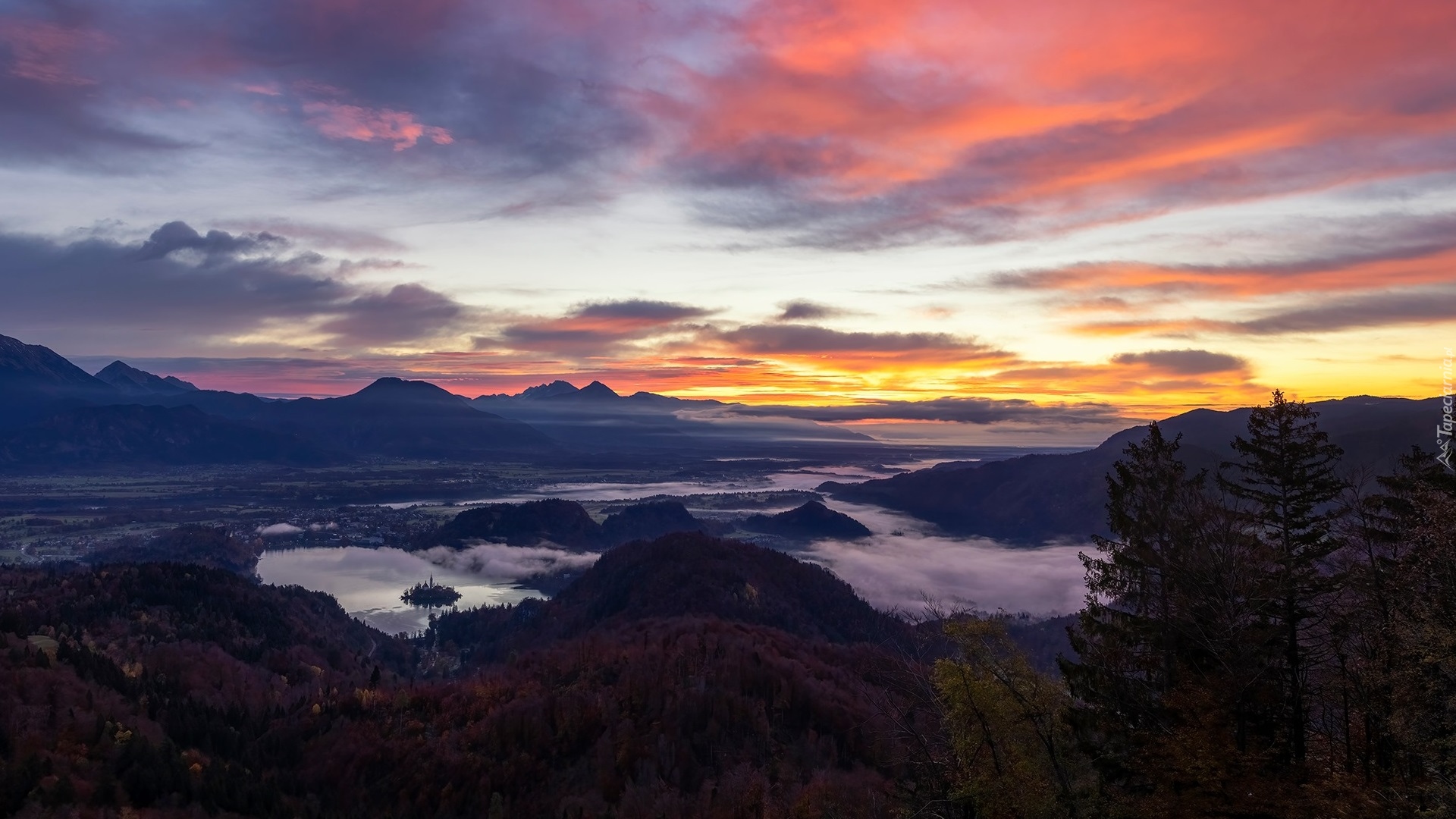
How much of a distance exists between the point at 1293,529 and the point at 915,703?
905 inches

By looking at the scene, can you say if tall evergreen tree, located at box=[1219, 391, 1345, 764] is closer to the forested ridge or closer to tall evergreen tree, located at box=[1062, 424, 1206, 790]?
the forested ridge

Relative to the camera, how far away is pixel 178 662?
516ft

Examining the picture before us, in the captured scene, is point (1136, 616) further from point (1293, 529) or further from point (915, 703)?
point (915, 703)

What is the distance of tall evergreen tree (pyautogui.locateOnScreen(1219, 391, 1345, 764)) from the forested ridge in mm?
202

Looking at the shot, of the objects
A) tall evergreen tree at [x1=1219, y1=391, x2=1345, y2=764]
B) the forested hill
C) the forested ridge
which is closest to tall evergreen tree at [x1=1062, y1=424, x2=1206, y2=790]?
the forested ridge

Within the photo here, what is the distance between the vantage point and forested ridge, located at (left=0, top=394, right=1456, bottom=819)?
39156mm

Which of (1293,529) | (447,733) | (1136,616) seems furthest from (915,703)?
(447,733)

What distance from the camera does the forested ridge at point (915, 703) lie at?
39156mm

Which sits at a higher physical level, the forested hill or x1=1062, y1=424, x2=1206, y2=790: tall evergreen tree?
x1=1062, y1=424, x2=1206, y2=790: tall evergreen tree

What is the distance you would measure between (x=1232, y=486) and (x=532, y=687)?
13206cm

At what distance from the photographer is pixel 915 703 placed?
162 ft

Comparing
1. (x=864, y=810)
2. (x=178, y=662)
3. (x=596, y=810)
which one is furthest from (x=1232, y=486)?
(x=178, y=662)

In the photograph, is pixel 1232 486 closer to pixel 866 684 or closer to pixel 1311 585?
pixel 1311 585

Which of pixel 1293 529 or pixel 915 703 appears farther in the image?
pixel 915 703
